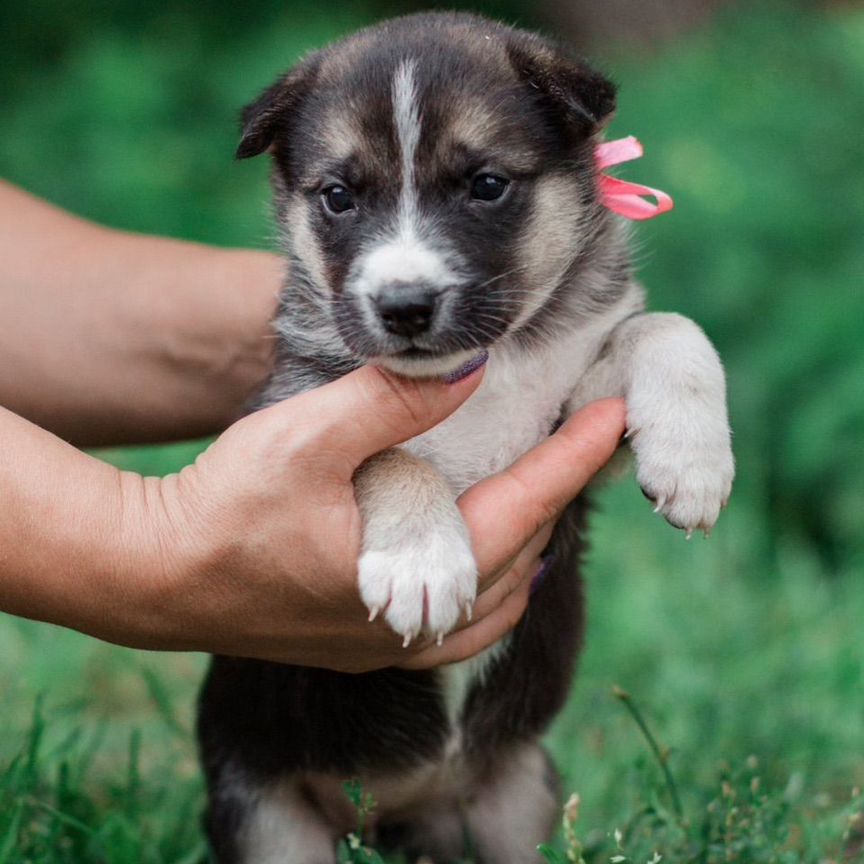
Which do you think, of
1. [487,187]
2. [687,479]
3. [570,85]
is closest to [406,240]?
[487,187]

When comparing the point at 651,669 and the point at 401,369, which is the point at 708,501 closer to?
the point at 401,369

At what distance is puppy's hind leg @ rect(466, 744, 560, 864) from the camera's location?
385 cm

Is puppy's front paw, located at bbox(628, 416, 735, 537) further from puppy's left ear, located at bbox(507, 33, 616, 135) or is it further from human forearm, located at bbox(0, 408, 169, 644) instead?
human forearm, located at bbox(0, 408, 169, 644)

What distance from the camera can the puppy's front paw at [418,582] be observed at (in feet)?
9.53

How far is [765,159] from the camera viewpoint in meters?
7.21

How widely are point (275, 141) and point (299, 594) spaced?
127 centimetres

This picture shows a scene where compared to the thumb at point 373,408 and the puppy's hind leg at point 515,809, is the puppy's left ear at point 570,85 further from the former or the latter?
the puppy's hind leg at point 515,809

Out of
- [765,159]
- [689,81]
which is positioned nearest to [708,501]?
[765,159]

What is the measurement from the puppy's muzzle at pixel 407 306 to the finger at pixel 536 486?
428mm

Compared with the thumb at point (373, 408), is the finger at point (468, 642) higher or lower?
lower

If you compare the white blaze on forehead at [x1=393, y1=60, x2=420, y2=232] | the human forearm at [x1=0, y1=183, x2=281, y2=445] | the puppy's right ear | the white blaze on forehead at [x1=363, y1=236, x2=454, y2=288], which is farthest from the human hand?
the human forearm at [x1=0, y1=183, x2=281, y2=445]

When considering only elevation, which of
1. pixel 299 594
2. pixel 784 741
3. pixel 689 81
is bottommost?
pixel 784 741

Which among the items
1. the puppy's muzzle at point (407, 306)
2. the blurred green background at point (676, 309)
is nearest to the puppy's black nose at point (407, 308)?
the puppy's muzzle at point (407, 306)

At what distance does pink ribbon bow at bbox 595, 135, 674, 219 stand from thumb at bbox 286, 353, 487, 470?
75cm
